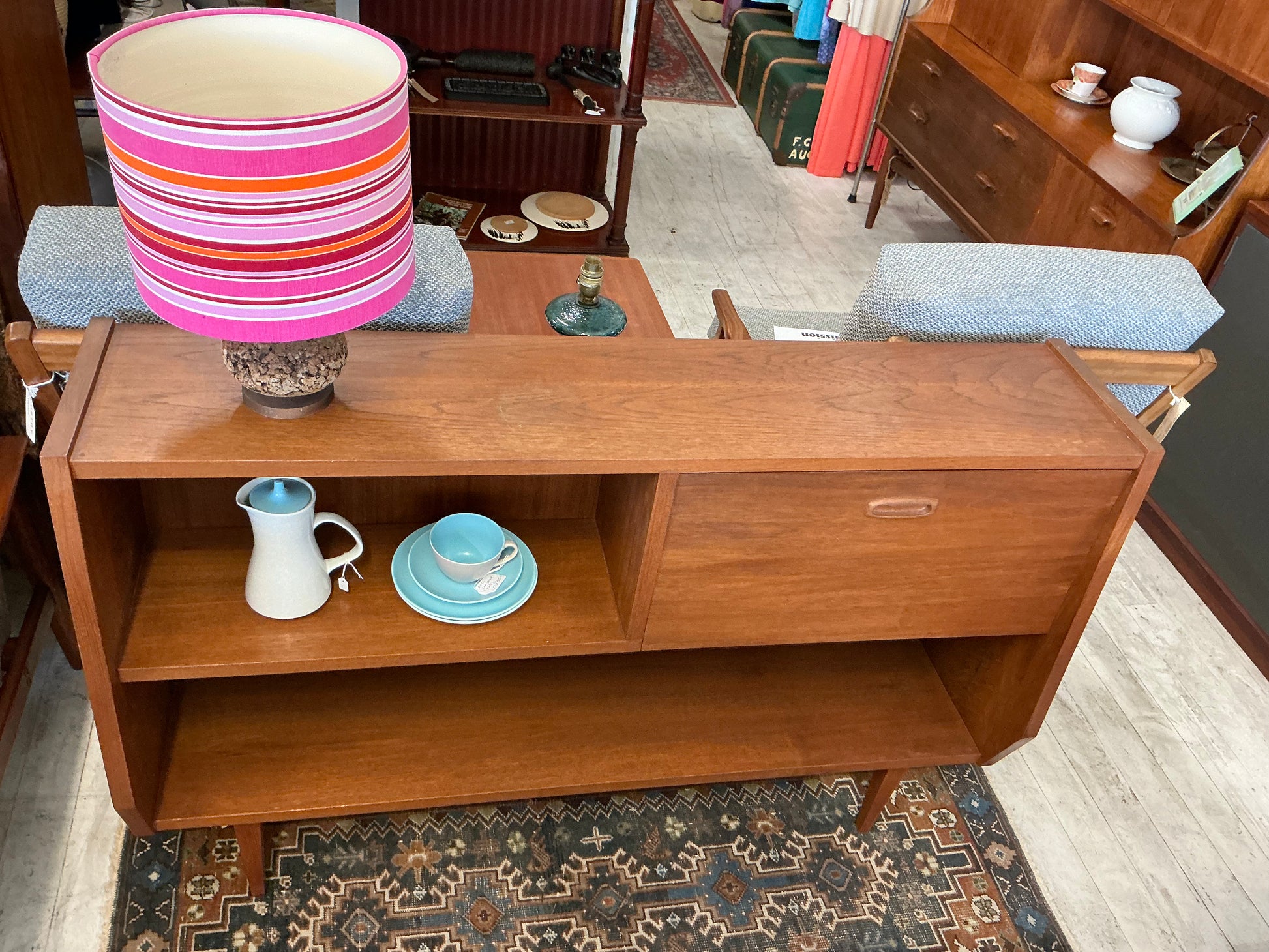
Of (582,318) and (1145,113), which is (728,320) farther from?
(1145,113)

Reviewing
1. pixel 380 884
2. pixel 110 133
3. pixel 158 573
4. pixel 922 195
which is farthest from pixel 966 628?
pixel 922 195

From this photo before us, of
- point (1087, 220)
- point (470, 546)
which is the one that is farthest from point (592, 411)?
point (1087, 220)

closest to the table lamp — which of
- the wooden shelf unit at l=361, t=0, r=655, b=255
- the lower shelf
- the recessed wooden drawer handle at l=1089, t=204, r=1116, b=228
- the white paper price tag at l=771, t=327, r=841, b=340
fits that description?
the lower shelf

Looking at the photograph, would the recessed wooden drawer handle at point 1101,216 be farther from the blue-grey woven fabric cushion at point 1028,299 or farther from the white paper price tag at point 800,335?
the blue-grey woven fabric cushion at point 1028,299

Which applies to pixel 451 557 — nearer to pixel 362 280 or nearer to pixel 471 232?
pixel 362 280

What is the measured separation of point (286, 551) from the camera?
1261 millimetres

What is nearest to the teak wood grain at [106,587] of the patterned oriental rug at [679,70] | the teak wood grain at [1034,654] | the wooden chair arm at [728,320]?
the wooden chair arm at [728,320]

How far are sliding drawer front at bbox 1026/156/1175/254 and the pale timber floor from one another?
746 mm

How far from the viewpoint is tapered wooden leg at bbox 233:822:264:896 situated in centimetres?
144

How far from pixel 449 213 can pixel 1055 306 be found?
198 cm

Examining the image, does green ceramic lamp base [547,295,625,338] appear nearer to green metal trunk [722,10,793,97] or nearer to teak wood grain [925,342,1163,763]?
teak wood grain [925,342,1163,763]

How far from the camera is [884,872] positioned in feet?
5.62

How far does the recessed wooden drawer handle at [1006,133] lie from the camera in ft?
9.78

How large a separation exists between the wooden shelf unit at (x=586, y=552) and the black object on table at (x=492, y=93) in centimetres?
170
